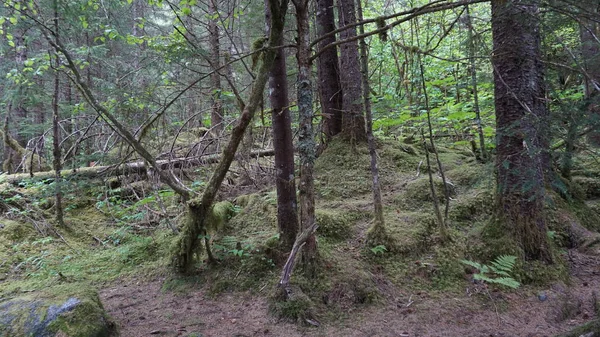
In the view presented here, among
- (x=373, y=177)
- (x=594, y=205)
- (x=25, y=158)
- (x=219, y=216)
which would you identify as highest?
(x=25, y=158)

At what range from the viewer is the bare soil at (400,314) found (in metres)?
3.61

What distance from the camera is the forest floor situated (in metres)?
3.78

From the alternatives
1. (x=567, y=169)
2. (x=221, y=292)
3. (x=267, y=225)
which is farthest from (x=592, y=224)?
(x=221, y=292)

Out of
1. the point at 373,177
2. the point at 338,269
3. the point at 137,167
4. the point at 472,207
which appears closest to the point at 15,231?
the point at 137,167

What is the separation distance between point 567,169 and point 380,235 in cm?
415

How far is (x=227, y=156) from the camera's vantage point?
4.43 meters

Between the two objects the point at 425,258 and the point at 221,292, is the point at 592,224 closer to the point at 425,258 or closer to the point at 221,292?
the point at 425,258

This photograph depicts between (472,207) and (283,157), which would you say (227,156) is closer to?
(283,157)

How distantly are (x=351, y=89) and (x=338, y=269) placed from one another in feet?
13.3

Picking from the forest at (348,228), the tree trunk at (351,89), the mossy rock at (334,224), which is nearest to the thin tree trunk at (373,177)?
the forest at (348,228)

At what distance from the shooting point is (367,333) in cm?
357

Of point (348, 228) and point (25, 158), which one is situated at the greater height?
point (25, 158)

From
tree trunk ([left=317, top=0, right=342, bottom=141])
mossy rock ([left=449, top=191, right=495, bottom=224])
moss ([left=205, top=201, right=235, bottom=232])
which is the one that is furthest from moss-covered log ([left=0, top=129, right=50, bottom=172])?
mossy rock ([left=449, top=191, right=495, bottom=224])

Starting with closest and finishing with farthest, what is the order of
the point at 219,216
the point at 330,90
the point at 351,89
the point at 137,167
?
1. the point at 219,216
2. the point at 351,89
3. the point at 330,90
4. the point at 137,167
